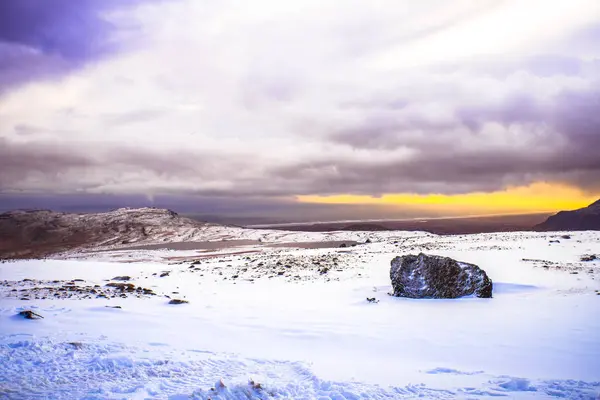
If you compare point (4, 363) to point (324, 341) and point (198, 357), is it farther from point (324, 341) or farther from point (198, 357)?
point (324, 341)

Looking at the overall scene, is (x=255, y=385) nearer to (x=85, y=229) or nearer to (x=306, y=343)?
(x=306, y=343)

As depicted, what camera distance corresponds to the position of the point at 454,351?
7.17 metres

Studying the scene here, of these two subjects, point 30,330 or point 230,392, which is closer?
point 230,392

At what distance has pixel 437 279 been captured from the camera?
11758mm

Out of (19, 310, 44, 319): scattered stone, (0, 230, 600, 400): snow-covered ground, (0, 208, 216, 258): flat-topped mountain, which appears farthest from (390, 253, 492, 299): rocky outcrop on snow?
(0, 208, 216, 258): flat-topped mountain

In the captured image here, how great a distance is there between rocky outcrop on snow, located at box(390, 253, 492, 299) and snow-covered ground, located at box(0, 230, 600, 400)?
47cm

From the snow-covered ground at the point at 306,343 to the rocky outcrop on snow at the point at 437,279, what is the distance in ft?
1.54

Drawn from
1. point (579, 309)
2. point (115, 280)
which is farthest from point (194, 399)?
point (115, 280)

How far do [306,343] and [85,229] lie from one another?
261ft

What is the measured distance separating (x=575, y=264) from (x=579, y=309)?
8.88 m

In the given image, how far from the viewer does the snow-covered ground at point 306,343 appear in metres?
5.50

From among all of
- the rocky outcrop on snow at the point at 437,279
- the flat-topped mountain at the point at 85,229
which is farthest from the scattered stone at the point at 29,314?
the flat-topped mountain at the point at 85,229

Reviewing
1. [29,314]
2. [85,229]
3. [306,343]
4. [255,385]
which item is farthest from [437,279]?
[85,229]

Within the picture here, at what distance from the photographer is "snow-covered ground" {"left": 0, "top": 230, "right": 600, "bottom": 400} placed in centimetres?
550
